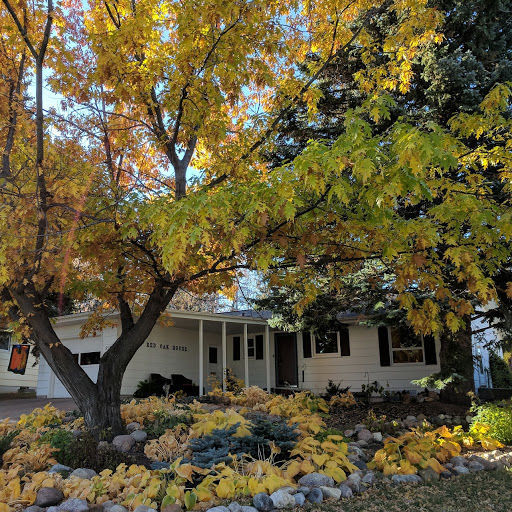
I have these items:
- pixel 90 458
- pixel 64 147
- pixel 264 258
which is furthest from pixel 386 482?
pixel 64 147

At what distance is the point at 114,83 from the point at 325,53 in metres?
3.17

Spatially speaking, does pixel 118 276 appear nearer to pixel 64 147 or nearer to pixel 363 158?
pixel 64 147

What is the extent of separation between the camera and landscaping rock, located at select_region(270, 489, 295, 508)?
439 centimetres

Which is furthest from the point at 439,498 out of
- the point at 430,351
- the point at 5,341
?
the point at 5,341

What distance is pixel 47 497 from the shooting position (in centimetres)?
470

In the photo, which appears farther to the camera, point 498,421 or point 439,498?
point 498,421

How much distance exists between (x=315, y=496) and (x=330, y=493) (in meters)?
0.20

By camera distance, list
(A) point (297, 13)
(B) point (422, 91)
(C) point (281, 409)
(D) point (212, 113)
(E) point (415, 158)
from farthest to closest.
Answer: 1. (B) point (422, 91)
2. (C) point (281, 409)
3. (A) point (297, 13)
4. (D) point (212, 113)
5. (E) point (415, 158)

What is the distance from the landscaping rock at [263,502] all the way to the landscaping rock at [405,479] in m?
1.70

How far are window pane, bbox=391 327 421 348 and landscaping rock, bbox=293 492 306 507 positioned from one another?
9.43 metres

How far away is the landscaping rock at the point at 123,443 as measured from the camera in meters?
6.59

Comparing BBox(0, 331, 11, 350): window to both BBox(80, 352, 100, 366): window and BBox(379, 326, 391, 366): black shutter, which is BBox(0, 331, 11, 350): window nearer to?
BBox(80, 352, 100, 366): window

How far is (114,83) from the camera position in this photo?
6.24 m

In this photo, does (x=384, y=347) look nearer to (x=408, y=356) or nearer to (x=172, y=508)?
(x=408, y=356)
